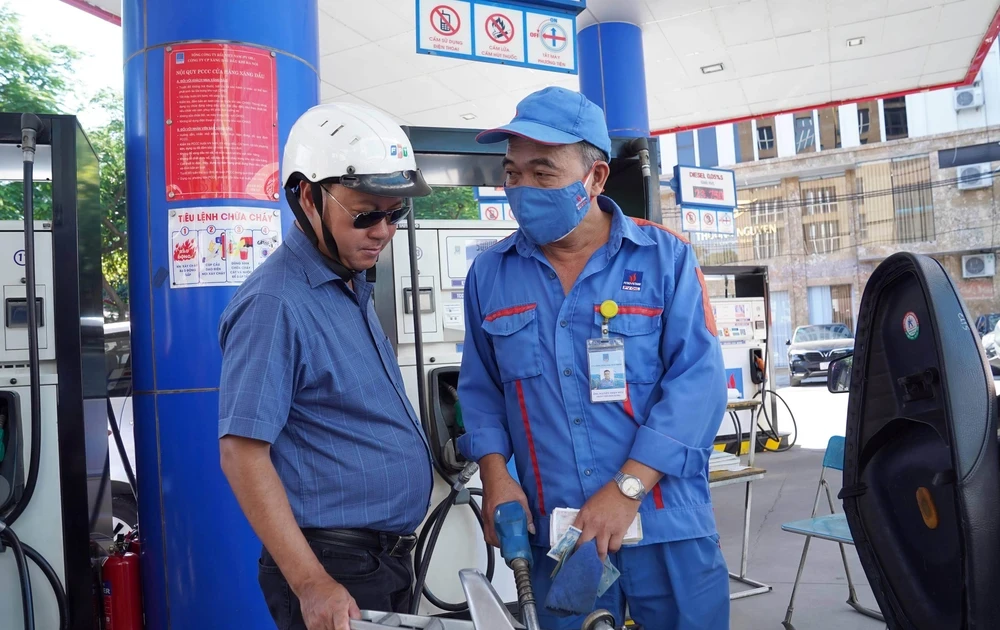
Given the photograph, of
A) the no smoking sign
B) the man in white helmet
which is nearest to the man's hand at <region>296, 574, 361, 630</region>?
the man in white helmet

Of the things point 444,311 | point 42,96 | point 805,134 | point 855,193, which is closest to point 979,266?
point 855,193

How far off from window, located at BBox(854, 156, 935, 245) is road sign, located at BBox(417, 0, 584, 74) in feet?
89.9

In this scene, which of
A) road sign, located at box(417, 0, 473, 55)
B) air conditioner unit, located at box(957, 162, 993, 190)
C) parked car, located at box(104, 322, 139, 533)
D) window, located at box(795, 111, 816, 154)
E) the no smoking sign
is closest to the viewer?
parked car, located at box(104, 322, 139, 533)

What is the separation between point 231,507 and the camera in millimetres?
3225

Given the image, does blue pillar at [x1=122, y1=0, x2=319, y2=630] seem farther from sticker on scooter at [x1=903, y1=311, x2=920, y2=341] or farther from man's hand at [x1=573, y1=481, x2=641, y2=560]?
sticker on scooter at [x1=903, y1=311, x2=920, y2=341]

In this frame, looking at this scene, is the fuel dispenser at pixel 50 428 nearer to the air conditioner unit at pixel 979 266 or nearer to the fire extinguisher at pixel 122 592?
the fire extinguisher at pixel 122 592

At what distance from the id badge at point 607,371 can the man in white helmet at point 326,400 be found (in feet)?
1.45

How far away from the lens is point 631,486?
1.72 m

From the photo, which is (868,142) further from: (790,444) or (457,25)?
(457,25)

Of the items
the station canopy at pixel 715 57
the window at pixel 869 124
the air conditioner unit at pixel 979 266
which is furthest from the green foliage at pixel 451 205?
the air conditioner unit at pixel 979 266

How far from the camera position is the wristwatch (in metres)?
1.72

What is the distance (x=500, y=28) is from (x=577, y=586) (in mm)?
5247

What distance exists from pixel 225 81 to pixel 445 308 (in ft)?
4.62

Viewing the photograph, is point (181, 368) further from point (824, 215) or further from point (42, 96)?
point (824, 215)
